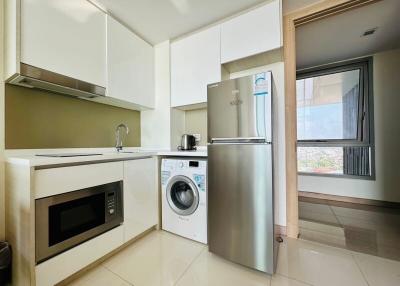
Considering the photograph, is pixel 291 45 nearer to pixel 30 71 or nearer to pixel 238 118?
pixel 238 118

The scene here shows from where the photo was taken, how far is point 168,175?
188cm

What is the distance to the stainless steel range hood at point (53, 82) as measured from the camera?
1246 mm

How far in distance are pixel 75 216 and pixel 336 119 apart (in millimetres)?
3734

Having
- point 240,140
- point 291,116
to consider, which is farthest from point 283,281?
point 291,116

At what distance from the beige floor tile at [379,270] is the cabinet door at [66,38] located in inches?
106

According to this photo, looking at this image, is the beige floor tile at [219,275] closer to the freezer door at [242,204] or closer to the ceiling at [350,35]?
the freezer door at [242,204]

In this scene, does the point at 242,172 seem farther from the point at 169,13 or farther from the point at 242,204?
the point at 169,13

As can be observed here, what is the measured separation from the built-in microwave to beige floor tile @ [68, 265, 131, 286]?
10.7 inches

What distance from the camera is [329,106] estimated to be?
9.90 feet

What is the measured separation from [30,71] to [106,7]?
0.98m

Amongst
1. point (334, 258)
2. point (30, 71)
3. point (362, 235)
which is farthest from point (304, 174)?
point (30, 71)

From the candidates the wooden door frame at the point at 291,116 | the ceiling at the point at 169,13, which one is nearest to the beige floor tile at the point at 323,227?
the wooden door frame at the point at 291,116

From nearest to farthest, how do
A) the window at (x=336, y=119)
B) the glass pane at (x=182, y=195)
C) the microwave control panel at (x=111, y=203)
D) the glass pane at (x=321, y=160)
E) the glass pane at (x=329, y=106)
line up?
the microwave control panel at (x=111, y=203) < the glass pane at (x=182, y=195) < the window at (x=336, y=119) < the glass pane at (x=329, y=106) < the glass pane at (x=321, y=160)

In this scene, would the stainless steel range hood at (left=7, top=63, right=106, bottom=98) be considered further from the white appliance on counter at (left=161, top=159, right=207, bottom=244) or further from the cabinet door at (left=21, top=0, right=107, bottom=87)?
the white appliance on counter at (left=161, top=159, right=207, bottom=244)
